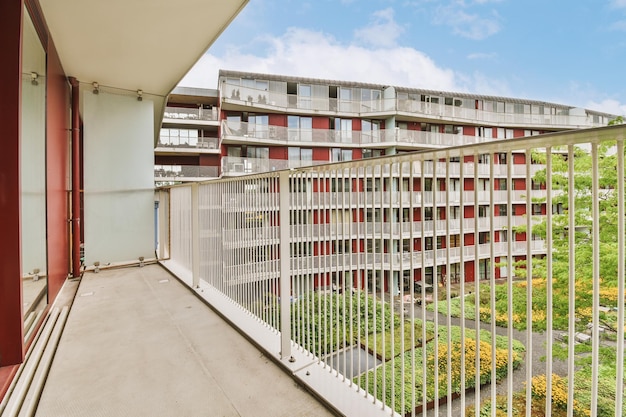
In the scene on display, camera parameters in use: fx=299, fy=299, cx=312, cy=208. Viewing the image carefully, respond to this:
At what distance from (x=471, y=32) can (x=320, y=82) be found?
36.3 meters

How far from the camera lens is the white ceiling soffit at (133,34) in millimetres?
2646

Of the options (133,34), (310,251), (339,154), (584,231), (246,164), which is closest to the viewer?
(310,251)

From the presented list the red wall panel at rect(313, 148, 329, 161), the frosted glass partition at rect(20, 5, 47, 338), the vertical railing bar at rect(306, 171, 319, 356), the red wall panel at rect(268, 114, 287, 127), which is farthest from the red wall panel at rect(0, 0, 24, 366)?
the red wall panel at rect(313, 148, 329, 161)

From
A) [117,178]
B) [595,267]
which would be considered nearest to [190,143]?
[117,178]

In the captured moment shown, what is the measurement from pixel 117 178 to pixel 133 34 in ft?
7.11

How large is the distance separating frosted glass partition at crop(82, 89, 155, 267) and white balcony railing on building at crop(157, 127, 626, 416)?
1.42 metres

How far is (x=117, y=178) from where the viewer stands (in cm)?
443

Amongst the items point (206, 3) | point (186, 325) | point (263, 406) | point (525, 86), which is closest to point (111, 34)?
point (206, 3)

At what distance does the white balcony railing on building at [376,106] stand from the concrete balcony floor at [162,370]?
12577 millimetres

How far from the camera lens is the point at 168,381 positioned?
5.20 feet

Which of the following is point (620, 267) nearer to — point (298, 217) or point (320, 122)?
point (298, 217)

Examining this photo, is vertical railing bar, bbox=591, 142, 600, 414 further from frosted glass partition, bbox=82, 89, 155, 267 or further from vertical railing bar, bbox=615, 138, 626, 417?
frosted glass partition, bbox=82, 89, 155, 267

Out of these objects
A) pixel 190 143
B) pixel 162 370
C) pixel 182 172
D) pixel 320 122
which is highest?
pixel 320 122

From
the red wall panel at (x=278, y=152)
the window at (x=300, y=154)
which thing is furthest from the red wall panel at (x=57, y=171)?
the window at (x=300, y=154)
